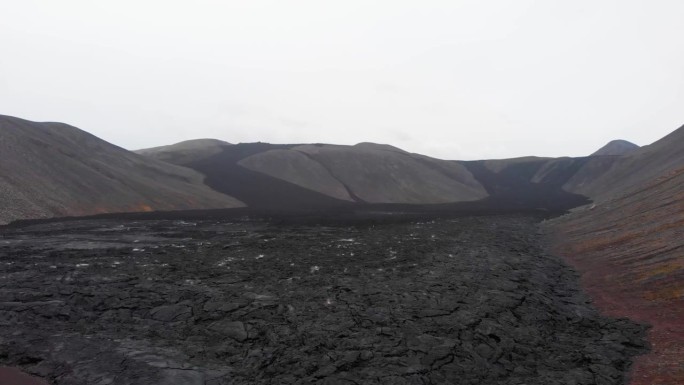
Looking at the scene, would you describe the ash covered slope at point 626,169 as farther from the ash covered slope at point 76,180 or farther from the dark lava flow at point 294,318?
the ash covered slope at point 76,180

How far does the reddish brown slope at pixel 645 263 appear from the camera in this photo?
70.6 ft

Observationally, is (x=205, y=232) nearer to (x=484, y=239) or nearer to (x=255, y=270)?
(x=255, y=270)

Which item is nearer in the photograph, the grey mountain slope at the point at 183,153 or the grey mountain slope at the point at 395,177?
the grey mountain slope at the point at 395,177

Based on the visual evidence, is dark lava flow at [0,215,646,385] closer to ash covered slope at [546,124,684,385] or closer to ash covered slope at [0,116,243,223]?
ash covered slope at [546,124,684,385]

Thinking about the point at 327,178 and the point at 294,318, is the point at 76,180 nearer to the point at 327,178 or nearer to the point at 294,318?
the point at 294,318

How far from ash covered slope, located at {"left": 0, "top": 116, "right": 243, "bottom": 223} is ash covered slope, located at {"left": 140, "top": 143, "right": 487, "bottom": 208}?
650 inches

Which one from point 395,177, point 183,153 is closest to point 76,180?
point 183,153

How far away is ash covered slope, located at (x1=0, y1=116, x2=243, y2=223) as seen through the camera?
65.4 meters

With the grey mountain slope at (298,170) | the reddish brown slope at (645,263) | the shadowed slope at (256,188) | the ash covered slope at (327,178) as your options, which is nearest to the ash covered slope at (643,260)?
the reddish brown slope at (645,263)

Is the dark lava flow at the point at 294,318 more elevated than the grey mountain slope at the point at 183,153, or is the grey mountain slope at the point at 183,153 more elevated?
the grey mountain slope at the point at 183,153

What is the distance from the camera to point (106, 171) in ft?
299

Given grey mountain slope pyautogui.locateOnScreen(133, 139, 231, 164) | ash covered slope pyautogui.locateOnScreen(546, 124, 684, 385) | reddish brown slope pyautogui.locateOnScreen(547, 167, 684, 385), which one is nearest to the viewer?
reddish brown slope pyautogui.locateOnScreen(547, 167, 684, 385)

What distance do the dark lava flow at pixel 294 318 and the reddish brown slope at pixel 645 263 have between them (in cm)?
135

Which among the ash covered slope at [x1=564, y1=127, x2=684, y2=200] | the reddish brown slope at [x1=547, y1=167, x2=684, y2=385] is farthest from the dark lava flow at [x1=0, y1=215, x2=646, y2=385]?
the ash covered slope at [x1=564, y1=127, x2=684, y2=200]
